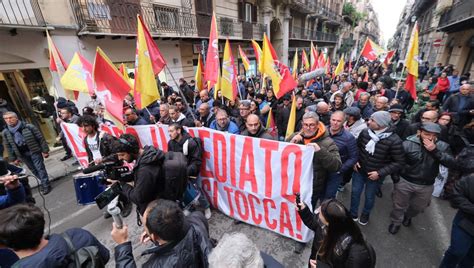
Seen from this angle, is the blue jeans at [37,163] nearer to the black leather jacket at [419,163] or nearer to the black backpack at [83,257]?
the black backpack at [83,257]

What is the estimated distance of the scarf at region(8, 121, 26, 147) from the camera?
4301 millimetres

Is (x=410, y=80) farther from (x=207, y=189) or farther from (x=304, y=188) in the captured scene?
(x=207, y=189)

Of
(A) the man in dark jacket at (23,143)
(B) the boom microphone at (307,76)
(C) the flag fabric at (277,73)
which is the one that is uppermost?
(C) the flag fabric at (277,73)

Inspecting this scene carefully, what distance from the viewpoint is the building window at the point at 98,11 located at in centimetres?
837

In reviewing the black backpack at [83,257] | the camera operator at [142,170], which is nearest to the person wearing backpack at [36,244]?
the black backpack at [83,257]

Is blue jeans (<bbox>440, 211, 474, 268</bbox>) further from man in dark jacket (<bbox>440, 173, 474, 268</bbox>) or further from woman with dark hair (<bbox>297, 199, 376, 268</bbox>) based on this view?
woman with dark hair (<bbox>297, 199, 376, 268</bbox>)

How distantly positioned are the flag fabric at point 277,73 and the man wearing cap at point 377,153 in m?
2.36

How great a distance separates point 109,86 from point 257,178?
269cm

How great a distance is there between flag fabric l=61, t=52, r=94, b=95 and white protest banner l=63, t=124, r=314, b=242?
2.29 m

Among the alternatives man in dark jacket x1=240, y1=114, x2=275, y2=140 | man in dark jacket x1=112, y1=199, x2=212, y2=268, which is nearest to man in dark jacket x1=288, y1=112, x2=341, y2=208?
man in dark jacket x1=240, y1=114, x2=275, y2=140

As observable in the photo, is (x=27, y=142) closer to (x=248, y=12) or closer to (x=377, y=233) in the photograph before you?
(x=377, y=233)

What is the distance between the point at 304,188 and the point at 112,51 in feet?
34.2

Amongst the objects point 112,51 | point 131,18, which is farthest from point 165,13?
point 112,51

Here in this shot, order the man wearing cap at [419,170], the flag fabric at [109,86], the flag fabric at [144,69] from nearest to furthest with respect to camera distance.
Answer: the man wearing cap at [419,170]
the flag fabric at [109,86]
the flag fabric at [144,69]
